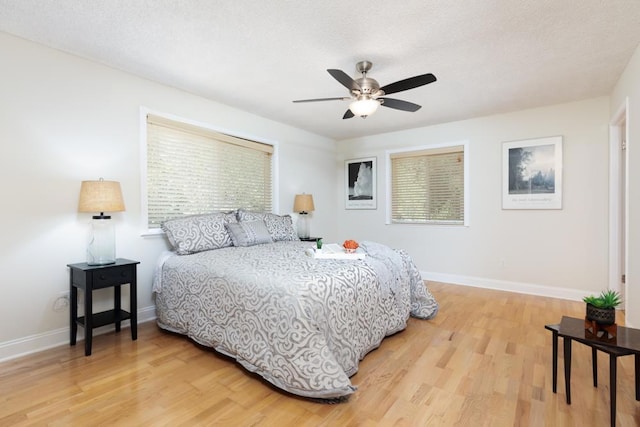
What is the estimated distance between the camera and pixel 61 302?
2.69 meters

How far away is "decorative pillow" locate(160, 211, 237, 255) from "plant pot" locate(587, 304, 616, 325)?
9.94 feet

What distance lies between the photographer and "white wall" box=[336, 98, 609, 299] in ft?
12.6

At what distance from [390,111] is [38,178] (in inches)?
152

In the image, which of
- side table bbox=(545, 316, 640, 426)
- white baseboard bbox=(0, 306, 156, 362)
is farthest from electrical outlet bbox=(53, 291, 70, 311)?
side table bbox=(545, 316, 640, 426)

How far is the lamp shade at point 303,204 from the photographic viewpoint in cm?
493

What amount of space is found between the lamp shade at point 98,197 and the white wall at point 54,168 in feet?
0.84

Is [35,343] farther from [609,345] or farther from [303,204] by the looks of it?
[609,345]

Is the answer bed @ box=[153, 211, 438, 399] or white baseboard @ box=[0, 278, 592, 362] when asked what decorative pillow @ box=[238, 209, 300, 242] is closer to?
bed @ box=[153, 211, 438, 399]

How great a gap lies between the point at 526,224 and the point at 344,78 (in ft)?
11.2

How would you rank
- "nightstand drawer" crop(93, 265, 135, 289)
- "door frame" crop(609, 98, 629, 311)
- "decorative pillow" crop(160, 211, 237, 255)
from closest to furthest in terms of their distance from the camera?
"nightstand drawer" crop(93, 265, 135, 289) → "decorative pillow" crop(160, 211, 237, 255) → "door frame" crop(609, 98, 629, 311)

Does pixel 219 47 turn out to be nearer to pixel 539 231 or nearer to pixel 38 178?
pixel 38 178

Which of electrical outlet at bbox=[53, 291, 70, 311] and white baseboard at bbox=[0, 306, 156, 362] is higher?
electrical outlet at bbox=[53, 291, 70, 311]

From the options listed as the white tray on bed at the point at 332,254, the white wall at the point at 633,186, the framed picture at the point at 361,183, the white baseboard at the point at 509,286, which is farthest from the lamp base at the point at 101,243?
the white wall at the point at 633,186

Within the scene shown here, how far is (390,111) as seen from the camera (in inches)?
169
